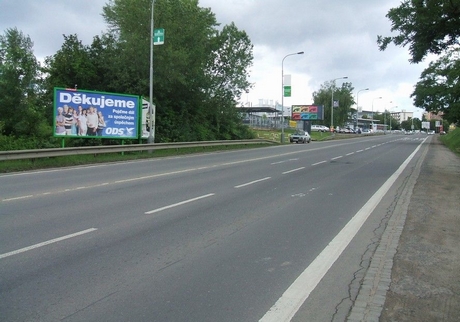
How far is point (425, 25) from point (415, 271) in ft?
50.0

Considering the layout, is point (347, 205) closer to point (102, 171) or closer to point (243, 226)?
point (243, 226)

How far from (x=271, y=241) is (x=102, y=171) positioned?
11282 millimetres

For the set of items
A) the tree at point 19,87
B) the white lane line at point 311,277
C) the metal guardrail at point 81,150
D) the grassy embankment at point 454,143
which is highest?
the tree at point 19,87

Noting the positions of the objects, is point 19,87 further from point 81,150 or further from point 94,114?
point 81,150

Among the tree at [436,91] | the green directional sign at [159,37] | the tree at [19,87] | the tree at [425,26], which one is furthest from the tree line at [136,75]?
the tree at [436,91]

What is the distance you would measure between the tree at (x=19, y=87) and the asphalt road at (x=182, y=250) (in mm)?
20456

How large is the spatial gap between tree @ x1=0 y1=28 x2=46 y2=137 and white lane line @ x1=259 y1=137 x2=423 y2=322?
27.3 metres

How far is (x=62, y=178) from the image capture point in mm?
14336

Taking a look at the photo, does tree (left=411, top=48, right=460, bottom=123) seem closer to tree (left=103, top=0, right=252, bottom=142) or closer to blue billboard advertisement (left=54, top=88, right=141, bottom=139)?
tree (left=103, top=0, right=252, bottom=142)

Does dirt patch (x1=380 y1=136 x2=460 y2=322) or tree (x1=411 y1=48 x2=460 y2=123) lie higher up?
tree (x1=411 y1=48 x2=460 y2=123)

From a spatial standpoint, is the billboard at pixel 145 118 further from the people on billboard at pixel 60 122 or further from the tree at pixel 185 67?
the people on billboard at pixel 60 122

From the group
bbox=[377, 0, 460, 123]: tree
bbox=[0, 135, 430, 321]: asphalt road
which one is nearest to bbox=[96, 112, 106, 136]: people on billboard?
bbox=[0, 135, 430, 321]: asphalt road

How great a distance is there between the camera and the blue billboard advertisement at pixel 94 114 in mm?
22641

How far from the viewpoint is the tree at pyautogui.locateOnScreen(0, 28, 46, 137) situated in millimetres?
30706
